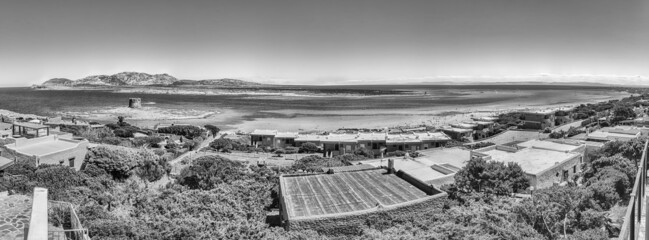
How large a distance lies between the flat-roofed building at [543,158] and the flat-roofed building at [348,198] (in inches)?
356

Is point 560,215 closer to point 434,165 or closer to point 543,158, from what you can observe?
point 434,165

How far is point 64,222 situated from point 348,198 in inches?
311

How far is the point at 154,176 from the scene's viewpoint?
23.0 meters

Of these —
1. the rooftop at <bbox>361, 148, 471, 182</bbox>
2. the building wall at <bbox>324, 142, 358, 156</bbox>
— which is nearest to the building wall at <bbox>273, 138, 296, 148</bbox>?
the building wall at <bbox>324, 142, 358, 156</bbox>

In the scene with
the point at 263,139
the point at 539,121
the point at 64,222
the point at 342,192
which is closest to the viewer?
the point at 64,222

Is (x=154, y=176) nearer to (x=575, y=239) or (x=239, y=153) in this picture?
(x=239, y=153)

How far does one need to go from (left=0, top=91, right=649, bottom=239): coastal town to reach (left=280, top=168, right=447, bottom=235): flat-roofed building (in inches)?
1.3

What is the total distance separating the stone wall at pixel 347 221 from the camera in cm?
1010

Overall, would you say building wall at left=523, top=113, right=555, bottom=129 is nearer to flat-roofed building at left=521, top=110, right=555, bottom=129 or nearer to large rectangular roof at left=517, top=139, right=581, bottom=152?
flat-roofed building at left=521, top=110, right=555, bottom=129

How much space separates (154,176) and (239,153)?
9450mm

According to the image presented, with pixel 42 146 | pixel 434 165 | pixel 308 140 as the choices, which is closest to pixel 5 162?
pixel 42 146

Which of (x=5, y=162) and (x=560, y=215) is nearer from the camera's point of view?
(x=560, y=215)

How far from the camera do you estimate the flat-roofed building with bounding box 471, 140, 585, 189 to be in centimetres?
1967

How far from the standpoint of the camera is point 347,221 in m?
10.4
